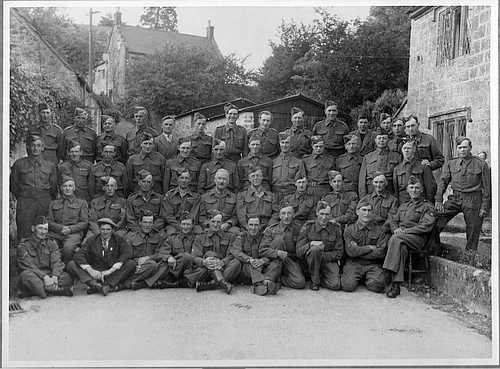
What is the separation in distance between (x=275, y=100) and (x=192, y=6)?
1.67m

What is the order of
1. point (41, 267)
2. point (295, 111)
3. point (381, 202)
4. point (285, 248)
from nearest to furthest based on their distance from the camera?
1. point (41, 267)
2. point (285, 248)
3. point (381, 202)
4. point (295, 111)

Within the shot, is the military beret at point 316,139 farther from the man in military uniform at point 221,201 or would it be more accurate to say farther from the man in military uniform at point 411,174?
the man in military uniform at point 221,201

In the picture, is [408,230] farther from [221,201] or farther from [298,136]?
[221,201]

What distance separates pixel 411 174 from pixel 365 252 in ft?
A: 3.30

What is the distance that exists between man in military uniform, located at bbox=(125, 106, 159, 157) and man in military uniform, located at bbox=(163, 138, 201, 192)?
1.38 feet

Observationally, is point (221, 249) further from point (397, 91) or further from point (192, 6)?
point (397, 91)

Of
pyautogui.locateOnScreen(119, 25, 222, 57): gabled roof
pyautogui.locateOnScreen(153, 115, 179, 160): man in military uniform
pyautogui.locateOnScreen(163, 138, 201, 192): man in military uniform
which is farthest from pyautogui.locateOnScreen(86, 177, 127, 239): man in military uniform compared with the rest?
pyautogui.locateOnScreen(119, 25, 222, 57): gabled roof

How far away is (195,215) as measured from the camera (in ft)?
21.6

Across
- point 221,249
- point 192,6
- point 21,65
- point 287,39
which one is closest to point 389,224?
point 221,249

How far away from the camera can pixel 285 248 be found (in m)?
6.34

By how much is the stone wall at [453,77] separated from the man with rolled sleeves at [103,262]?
3.60 meters

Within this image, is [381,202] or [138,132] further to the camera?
[138,132]

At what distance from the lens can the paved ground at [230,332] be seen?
203 inches

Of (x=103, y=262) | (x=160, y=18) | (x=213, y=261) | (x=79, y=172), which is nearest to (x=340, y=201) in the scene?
(x=213, y=261)
